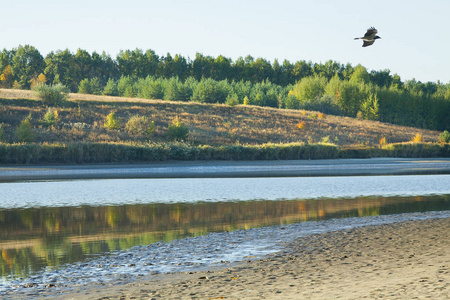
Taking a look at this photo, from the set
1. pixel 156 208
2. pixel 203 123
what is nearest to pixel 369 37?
pixel 156 208

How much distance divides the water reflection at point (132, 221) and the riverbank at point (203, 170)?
1650 cm

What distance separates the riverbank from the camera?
1516 inches

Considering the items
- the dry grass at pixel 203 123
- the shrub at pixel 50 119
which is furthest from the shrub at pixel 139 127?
the shrub at pixel 50 119

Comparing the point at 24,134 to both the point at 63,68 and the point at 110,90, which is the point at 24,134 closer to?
the point at 110,90

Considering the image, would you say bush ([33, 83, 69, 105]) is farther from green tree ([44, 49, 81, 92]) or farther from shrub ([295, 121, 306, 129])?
green tree ([44, 49, 81, 92])

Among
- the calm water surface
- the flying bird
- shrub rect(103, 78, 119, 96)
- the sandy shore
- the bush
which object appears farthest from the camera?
shrub rect(103, 78, 119, 96)

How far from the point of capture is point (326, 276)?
28.6ft

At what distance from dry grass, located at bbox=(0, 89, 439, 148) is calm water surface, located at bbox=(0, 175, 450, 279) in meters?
35.5

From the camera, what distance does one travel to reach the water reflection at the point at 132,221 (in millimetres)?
12188

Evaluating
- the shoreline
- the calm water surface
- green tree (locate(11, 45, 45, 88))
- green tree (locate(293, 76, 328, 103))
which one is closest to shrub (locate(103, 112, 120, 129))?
the calm water surface

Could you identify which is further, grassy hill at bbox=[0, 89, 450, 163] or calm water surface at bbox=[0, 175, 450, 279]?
grassy hill at bbox=[0, 89, 450, 163]

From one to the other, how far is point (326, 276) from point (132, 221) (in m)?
9.64

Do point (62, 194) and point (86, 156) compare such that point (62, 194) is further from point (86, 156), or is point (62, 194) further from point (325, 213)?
point (86, 156)

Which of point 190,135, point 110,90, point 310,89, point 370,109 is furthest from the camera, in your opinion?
point 310,89
